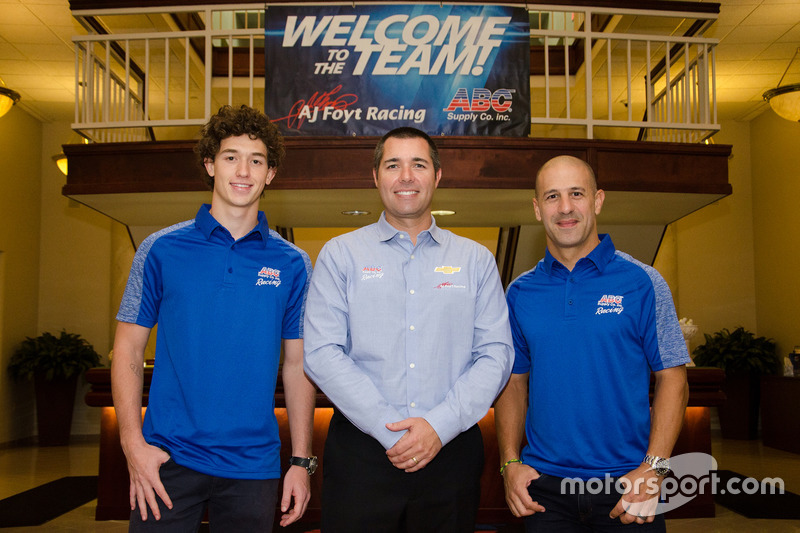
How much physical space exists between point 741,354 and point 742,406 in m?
0.74

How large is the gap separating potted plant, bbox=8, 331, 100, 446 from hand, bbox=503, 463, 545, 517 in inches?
306

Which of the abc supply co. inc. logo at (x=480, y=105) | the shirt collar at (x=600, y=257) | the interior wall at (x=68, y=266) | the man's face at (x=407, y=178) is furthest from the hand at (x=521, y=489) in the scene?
the interior wall at (x=68, y=266)

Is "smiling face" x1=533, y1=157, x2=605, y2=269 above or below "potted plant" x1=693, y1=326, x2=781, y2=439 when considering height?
above

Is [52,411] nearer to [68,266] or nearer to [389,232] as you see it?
[68,266]

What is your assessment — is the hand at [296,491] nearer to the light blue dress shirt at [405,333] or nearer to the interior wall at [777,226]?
the light blue dress shirt at [405,333]

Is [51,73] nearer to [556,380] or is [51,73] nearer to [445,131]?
[445,131]

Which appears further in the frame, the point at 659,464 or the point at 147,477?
the point at 659,464

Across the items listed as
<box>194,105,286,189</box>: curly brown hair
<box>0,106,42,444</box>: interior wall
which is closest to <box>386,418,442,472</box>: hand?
<box>194,105,286,189</box>: curly brown hair

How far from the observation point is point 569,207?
6.55 feet

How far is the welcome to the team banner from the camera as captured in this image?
5.13 meters

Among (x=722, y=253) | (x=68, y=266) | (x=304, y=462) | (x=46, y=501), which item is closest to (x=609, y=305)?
(x=304, y=462)

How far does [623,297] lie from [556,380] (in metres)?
0.33

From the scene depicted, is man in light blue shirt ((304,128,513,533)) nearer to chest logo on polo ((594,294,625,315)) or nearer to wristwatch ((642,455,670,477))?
chest logo on polo ((594,294,625,315))

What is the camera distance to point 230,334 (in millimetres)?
1828
